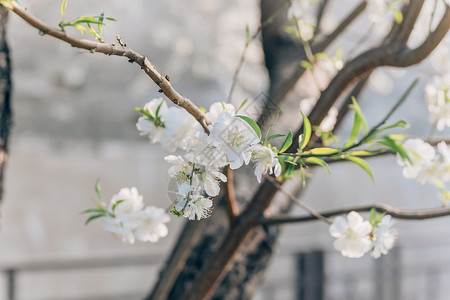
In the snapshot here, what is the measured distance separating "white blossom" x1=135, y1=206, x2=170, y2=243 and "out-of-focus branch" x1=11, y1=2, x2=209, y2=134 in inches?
12.0

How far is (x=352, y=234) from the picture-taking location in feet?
2.67

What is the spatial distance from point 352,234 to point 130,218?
12.7 inches

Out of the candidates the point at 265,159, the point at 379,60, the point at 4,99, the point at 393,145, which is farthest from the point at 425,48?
the point at 4,99

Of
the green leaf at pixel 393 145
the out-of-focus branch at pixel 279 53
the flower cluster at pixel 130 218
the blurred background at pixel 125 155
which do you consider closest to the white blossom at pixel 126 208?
the flower cluster at pixel 130 218

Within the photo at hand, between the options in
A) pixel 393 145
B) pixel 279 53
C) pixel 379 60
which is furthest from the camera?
pixel 279 53

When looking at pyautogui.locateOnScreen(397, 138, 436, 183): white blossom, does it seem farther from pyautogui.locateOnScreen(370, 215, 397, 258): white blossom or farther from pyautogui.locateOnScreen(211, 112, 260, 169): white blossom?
pyautogui.locateOnScreen(211, 112, 260, 169): white blossom

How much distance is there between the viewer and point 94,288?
4.36m

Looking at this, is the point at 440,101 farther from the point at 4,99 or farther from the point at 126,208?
the point at 4,99

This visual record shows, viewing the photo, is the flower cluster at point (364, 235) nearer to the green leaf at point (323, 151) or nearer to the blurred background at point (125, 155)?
the green leaf at point (323, 151)

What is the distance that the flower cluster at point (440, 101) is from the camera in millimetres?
969

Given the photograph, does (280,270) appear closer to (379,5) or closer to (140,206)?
(379,5)

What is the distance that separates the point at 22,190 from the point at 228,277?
348cm

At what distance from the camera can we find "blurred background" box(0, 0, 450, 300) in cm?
431

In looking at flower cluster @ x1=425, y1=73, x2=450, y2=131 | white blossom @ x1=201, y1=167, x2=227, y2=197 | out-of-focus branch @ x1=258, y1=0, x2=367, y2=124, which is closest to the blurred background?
out-of-focus branch @ x1=258, y1=0, x2=367, y2=124
